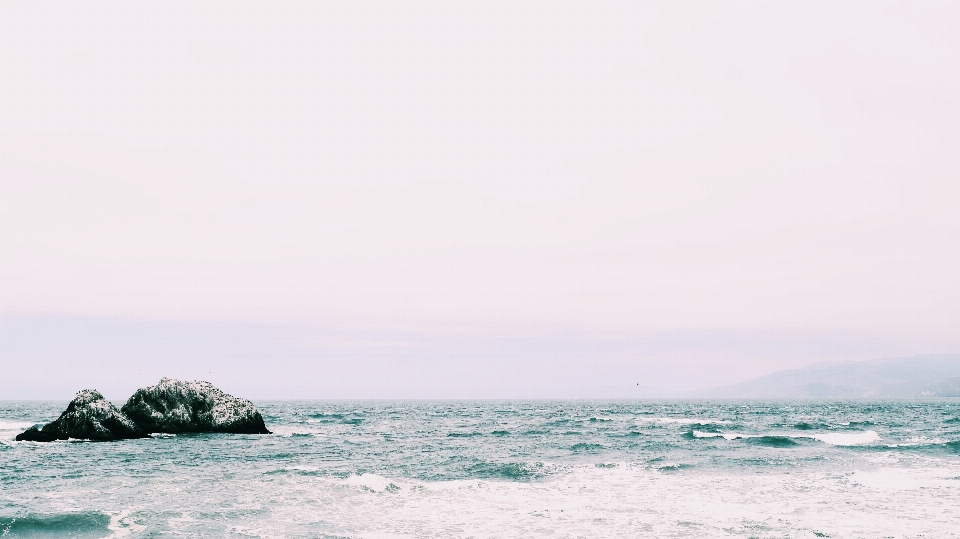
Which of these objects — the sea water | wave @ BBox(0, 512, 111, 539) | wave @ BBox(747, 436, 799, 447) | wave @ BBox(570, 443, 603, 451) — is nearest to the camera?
wave @ BBox(0, 512, 111, 539)

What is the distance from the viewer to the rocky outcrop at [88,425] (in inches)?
1794

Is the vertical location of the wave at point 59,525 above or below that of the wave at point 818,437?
above

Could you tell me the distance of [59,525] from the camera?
19891 mm

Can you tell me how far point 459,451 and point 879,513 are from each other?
895 inches

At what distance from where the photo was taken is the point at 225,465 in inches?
1265

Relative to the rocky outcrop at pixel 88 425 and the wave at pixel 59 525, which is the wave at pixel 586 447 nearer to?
the wave at pixel 59 525

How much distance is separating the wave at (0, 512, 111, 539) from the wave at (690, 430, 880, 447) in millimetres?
37548

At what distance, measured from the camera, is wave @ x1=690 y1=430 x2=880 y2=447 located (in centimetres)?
4491

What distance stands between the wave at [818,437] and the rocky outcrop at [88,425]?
129 feet

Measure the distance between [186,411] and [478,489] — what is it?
3199cm

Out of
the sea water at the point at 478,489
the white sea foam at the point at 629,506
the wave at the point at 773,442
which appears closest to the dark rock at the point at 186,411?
the sea water at the point at 478,489

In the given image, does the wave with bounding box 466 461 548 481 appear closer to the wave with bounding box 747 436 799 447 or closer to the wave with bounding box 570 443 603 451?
the wave with bounding box 570 443 603 451

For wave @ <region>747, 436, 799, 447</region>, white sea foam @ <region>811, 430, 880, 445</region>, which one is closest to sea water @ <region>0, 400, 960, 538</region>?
wave @ <region>747, 436, 799, 447</region>

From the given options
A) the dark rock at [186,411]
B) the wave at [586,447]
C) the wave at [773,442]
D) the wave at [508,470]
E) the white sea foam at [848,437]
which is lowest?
the white sea foam at [848,437]
